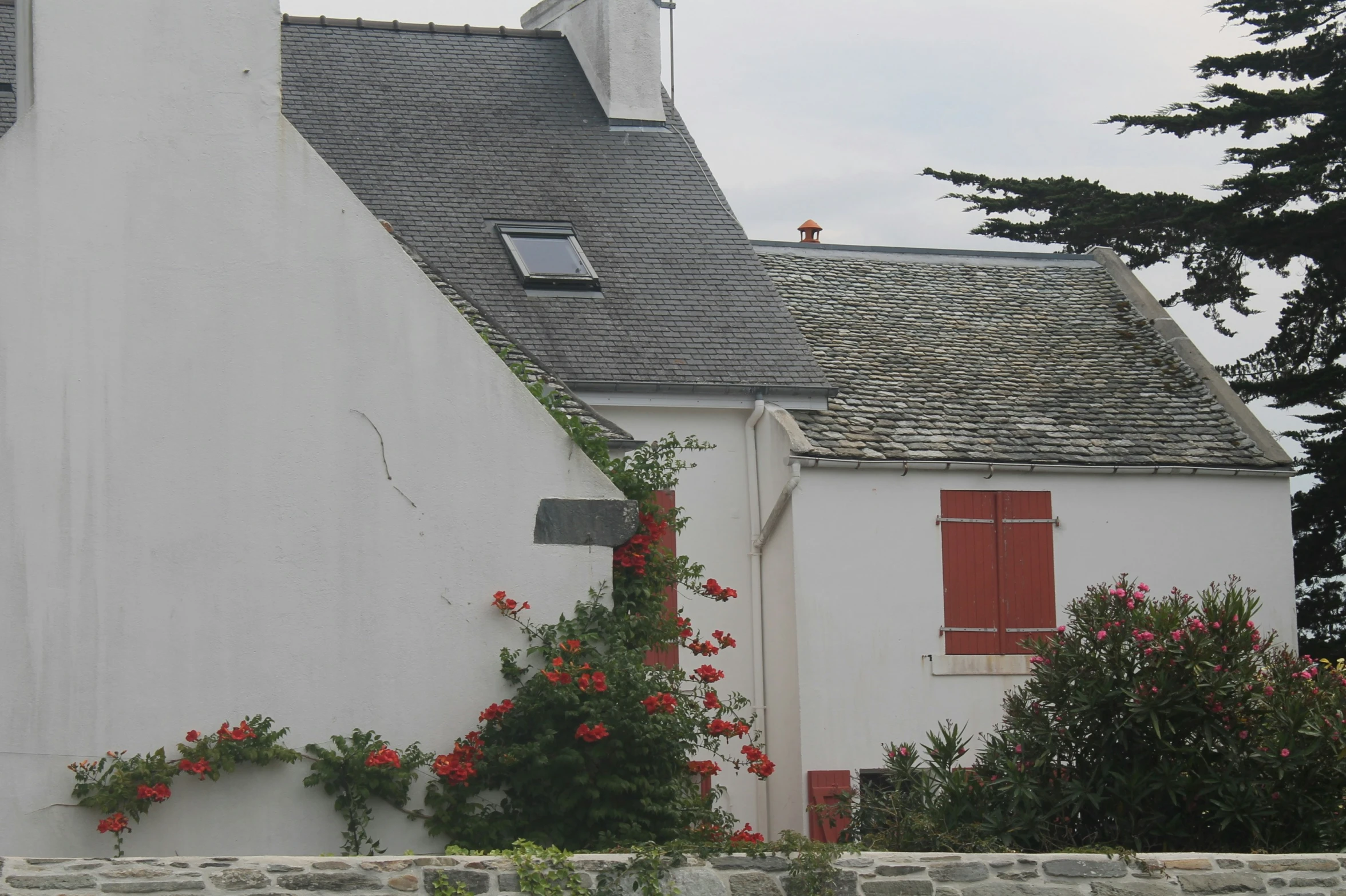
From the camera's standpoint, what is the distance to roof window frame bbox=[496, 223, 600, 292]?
48.3ft

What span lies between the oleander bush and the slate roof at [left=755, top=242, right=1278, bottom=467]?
15.2ft

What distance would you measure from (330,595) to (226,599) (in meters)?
0.52

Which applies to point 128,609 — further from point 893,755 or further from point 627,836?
point 893,755

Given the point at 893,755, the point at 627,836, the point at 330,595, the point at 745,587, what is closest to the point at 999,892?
the point at 627,836

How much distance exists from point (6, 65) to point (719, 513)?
790cm

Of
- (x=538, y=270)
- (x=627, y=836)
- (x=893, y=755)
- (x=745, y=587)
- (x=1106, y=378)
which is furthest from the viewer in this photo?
(x=1106, y=378)

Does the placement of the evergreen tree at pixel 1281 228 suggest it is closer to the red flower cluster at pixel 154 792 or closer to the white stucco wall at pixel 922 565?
the white stucco wall at pixel 922 565

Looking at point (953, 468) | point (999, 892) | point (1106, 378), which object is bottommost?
point (999, 892)

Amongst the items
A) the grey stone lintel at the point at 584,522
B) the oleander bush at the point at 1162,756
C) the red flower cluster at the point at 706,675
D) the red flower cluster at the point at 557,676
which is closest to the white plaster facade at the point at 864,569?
the oleander bush at the point at 1162,756

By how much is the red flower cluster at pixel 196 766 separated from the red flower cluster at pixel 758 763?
9.35ft

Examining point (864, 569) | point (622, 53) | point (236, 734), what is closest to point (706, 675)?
point (236, 734)

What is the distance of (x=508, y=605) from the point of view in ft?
28.5

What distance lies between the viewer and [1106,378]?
15.9m

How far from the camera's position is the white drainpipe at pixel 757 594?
13.9 metres
